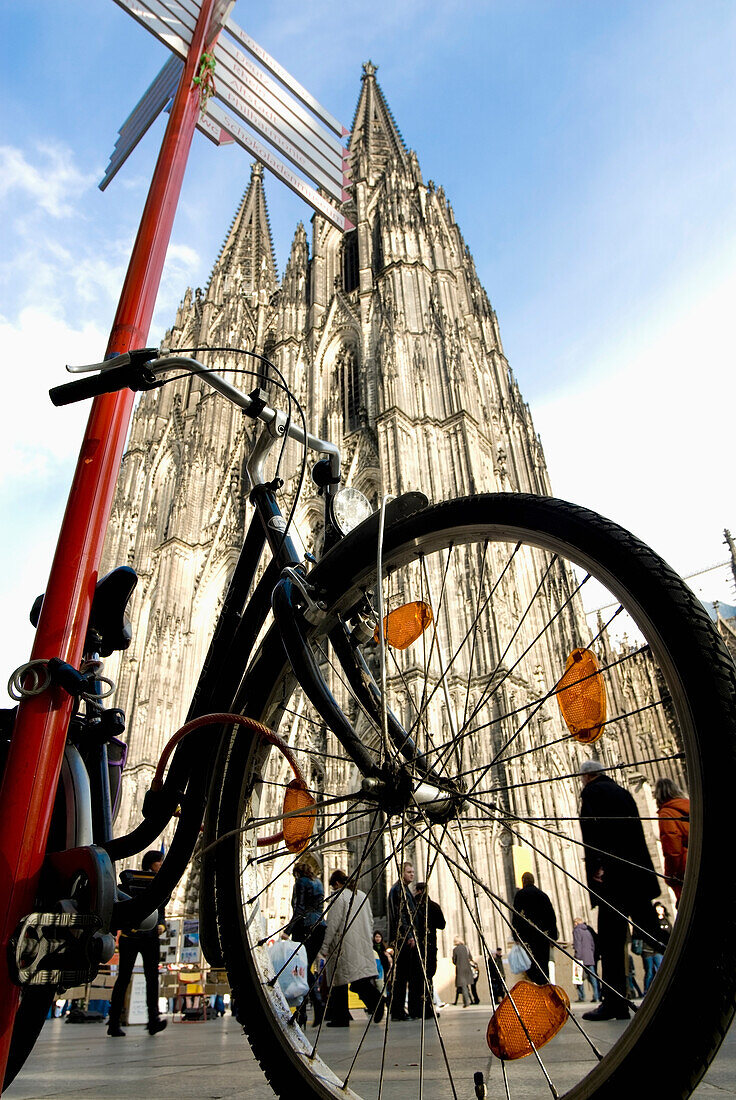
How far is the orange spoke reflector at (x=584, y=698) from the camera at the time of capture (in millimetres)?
1273

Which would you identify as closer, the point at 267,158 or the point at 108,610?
the point at 108,610

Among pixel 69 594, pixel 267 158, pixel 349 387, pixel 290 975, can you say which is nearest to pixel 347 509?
pixel 69 594

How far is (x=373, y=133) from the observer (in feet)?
102

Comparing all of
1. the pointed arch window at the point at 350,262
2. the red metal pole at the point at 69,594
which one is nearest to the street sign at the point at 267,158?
the red metal pole at the point at 69,594

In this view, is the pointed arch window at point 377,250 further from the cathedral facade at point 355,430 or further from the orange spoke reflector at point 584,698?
the orange spoke reflector at point 584,698

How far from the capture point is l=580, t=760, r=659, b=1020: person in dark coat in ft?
9.51

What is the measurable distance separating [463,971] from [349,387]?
52.2 ft

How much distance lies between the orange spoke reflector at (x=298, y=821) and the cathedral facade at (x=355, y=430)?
10626 millimetres

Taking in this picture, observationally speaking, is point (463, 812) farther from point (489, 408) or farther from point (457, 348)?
point (489, 408)

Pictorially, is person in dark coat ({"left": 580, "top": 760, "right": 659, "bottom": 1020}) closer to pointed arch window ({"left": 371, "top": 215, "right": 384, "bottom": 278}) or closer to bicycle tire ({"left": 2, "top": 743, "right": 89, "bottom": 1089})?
bicycle tire ({"left": 2, "top": 743, "right": 89, "bottom": 1089})

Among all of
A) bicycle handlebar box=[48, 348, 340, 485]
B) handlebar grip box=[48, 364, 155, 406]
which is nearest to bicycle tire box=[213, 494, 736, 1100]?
bicycle handlebar box=[48, 348, 340, 485]

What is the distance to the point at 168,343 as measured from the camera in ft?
103

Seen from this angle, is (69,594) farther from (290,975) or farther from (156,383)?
(290,975)

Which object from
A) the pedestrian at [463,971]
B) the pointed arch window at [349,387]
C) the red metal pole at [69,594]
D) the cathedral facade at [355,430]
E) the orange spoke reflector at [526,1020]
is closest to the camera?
the orange spoke reflector at [526,1020]
